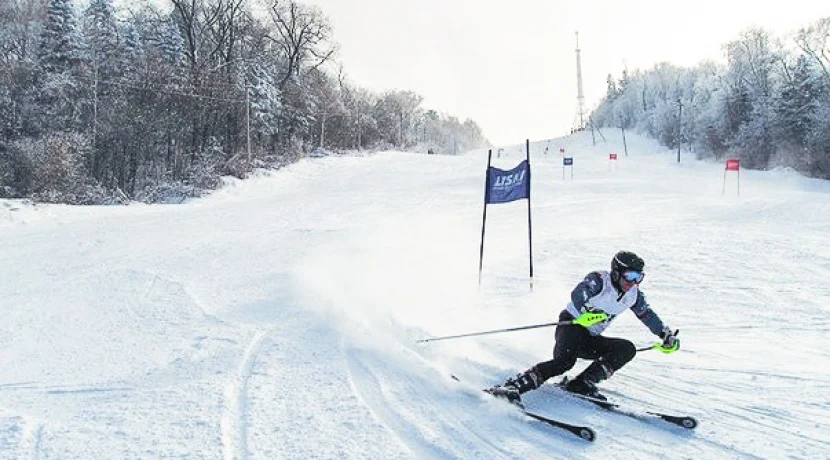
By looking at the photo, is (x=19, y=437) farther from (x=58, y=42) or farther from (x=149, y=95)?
(x=58, y=42)

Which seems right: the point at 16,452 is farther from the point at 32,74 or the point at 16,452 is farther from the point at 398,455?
the point at 32,74

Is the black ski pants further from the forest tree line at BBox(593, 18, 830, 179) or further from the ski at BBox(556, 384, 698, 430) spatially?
the forest tree line at BBox(593, 18, 830, 179)

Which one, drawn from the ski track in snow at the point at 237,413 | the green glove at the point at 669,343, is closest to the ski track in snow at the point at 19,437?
the ski track in snow at the point at 237,413

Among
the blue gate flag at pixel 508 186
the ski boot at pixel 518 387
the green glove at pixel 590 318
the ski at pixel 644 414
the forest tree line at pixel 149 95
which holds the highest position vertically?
the forest tree line at pixel 149 95

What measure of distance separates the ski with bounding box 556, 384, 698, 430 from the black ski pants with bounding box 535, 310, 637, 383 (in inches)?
12.3

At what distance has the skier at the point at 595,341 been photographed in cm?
509

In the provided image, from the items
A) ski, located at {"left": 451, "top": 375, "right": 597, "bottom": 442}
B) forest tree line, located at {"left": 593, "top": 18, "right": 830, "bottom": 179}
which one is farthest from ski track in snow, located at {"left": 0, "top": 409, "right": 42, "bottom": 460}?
forest tree line, located at {"left": 593, "top": 18, "right": 830, "bottom": 179}

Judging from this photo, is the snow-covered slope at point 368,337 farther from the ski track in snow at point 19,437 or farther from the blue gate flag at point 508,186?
the blue gate flag at point 508,186

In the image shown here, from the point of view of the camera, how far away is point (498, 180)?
1013 centimetres

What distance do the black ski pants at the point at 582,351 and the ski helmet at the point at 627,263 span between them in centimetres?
63

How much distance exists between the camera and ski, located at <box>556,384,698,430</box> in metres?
4.59

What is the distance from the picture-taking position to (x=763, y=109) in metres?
54.5

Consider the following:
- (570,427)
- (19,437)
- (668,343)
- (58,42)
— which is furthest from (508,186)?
(58,42)

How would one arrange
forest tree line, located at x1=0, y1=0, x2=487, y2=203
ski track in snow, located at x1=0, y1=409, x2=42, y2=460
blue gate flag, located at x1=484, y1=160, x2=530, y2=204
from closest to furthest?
ski track in snow, located at x1=0, y1=409, x2=42, y2=460 < blue gate flag, located at x1=484, y1=160, x2=530, y2=204 < forest tree line, located at x1=0, y1=0, x2=487, y2=203
